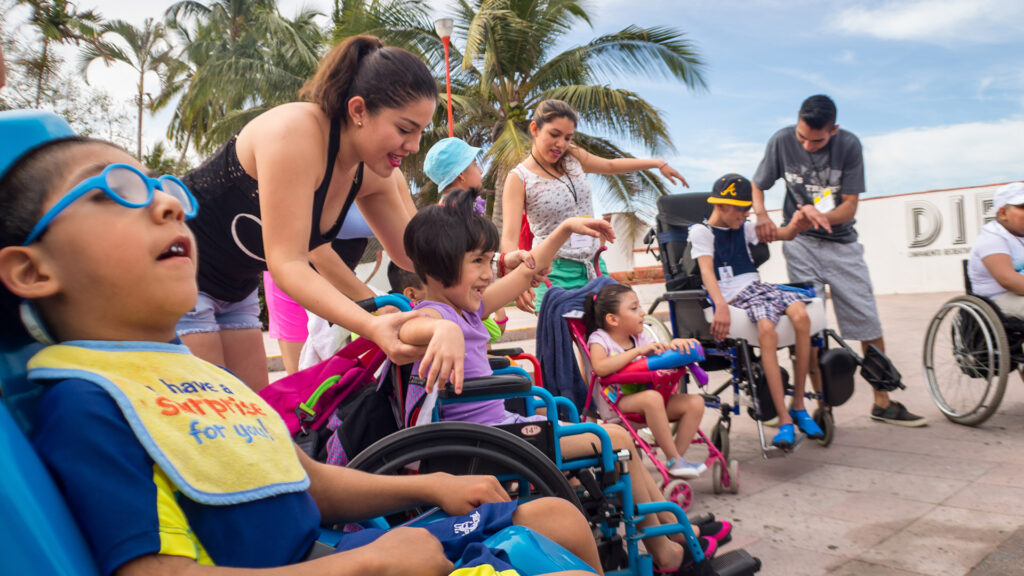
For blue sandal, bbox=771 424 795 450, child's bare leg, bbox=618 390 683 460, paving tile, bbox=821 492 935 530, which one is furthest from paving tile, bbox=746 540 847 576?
blue sandal, bbox=771 424 795 450

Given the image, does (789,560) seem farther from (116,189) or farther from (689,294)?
(116,189)

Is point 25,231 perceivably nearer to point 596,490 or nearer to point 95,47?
point 596,490

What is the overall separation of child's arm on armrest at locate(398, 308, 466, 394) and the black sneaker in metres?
4.02

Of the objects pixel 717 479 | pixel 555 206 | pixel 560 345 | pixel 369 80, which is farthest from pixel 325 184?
pixel 717 479

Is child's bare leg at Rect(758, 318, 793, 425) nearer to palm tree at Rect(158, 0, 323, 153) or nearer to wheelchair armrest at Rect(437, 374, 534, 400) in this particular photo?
wheelchair armrest at Rect(437, 374, 534, 400)

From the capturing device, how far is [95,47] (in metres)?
23.5

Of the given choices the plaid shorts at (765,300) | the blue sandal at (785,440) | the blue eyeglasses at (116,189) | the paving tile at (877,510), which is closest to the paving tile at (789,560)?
the paving tile at (877,510)

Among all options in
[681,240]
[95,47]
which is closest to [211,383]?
[681,240]

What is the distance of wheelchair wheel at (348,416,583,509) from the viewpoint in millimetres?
1728

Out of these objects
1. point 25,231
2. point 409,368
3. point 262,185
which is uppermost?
point 262,185

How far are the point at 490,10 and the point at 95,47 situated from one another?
15.6 m

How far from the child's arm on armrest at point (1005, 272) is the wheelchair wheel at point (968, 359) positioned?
6.8 inches

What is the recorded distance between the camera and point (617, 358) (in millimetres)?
3363

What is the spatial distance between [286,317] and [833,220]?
338cm
